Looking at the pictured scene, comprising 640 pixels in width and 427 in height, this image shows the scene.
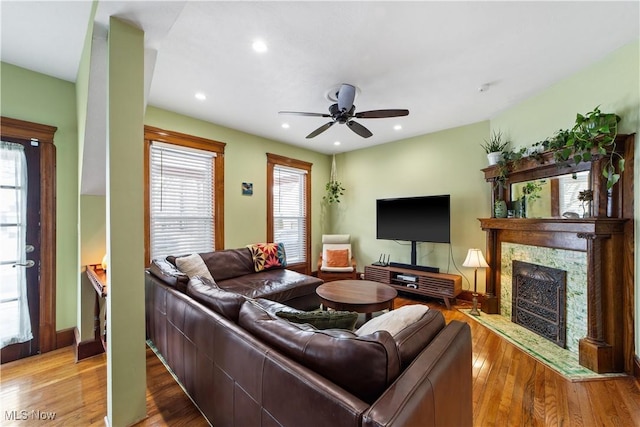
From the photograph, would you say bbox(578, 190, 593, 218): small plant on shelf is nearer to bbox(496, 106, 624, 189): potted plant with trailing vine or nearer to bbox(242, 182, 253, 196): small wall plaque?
bbox(496, 106, 624, 189): potted plant with trailing vine

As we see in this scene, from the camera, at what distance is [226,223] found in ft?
13.3

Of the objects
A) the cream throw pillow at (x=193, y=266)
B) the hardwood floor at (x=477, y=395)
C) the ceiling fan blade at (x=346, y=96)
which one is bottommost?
the hardwood floor at (x=477, y=395)

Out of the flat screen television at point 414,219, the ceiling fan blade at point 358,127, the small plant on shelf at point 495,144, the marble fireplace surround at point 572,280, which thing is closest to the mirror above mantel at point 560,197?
the marble fireplace surround at point 572,280

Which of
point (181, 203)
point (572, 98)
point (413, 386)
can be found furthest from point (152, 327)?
point (572, 98)

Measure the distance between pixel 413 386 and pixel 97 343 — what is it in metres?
3.00

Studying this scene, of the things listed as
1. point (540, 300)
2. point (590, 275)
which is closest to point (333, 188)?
point (540, 300)

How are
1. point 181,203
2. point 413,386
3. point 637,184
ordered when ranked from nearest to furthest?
point 413,386
point 637,184
point 181,203

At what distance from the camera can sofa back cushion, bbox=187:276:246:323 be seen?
156 centimetres

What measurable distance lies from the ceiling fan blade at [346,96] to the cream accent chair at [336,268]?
110 inches

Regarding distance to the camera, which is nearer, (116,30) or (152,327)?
(116,30)

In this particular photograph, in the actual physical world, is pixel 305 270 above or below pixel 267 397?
below

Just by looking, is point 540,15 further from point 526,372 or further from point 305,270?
point 305,270

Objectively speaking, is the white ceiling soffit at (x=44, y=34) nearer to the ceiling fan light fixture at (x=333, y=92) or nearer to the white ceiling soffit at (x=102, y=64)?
the white ceiling soffit at (x=102, y=64)

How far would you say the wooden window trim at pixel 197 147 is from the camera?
327cm
